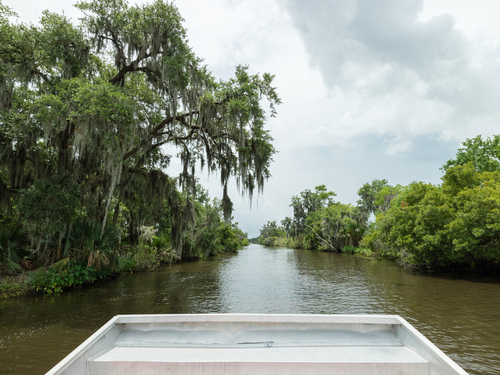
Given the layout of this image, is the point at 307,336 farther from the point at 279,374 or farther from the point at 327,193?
the point at 327,193

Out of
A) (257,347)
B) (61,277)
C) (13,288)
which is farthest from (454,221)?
(13,288)

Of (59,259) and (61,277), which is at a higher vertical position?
(59,259)

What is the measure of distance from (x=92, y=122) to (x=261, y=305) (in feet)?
29.3

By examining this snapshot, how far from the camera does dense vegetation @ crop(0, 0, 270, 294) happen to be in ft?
32.6

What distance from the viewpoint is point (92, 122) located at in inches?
371

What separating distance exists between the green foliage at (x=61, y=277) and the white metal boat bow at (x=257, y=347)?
Result: 903cm

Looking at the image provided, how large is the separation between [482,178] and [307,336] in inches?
723

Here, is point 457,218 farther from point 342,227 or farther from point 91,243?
point 342,227

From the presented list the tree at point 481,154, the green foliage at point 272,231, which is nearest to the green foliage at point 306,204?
the tree at point 481,154

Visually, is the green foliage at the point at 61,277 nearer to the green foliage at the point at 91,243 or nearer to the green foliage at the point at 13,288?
the green foliage at the point at 13,288

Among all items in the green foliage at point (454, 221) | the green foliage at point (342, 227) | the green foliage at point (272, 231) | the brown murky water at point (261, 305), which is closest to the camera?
the brown murky water at point (261, 305)

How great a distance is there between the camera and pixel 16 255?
1095cm

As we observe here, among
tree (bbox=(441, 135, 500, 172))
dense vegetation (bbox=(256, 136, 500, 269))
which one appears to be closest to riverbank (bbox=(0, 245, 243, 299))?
dense vegetation (bbox=(256, 136, 500, 269))

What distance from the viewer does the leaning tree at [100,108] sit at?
9.78m
